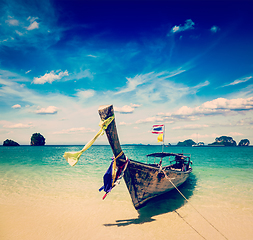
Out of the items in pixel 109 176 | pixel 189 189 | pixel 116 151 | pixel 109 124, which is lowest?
pixel 189 189

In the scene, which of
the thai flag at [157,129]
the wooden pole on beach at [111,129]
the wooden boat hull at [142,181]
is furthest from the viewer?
the thai flag at [157,129]

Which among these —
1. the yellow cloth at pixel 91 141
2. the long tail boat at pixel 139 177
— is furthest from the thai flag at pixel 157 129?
the yellow cloth at pixel 91 141

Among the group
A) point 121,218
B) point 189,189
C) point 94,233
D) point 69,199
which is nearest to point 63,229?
point 94,233

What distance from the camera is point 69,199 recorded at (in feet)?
31.9

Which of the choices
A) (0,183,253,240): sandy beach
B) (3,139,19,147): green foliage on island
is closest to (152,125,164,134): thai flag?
(0,183,253,240): sandy beach

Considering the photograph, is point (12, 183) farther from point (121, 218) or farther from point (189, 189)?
point (189, 189)

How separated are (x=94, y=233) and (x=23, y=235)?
8.83 ft

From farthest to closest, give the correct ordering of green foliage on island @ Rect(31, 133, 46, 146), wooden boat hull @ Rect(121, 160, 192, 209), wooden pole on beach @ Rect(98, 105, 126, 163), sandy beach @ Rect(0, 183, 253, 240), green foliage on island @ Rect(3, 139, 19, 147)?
green foliage on island @ Rect(3, 139, 19, 147) < green foliage on island @ Rect(31, 133, 46, 146) < wooden boat hull @ Rect(121, 160, 192, 209) < sandy beach @ Rect(0, 183, 253, 240) < wooden pole on beach @ Rect(98, 105, 126, 163)

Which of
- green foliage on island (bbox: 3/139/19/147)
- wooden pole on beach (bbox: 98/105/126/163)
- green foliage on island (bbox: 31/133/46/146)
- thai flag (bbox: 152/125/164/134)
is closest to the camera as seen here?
wooden pole on beach (bbox: 98/105/126/163)

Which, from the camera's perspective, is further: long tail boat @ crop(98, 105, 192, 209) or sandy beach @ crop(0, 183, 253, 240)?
long tail boat @ crop(98, 105, 192, 209)

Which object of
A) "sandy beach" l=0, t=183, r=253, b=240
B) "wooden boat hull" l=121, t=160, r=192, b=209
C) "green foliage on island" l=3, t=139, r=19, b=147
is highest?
"green foliage on island" l=3, t=139, r=19, b=147

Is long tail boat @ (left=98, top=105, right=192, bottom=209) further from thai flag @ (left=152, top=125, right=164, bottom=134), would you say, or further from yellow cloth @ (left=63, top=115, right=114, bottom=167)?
thai flag @ (left=152, top=125, right=164, bottom=134)

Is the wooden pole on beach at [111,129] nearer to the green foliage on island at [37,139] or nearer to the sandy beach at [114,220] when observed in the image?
the sandy beach at [114,220]

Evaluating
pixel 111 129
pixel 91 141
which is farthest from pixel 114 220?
pixel 111 129
